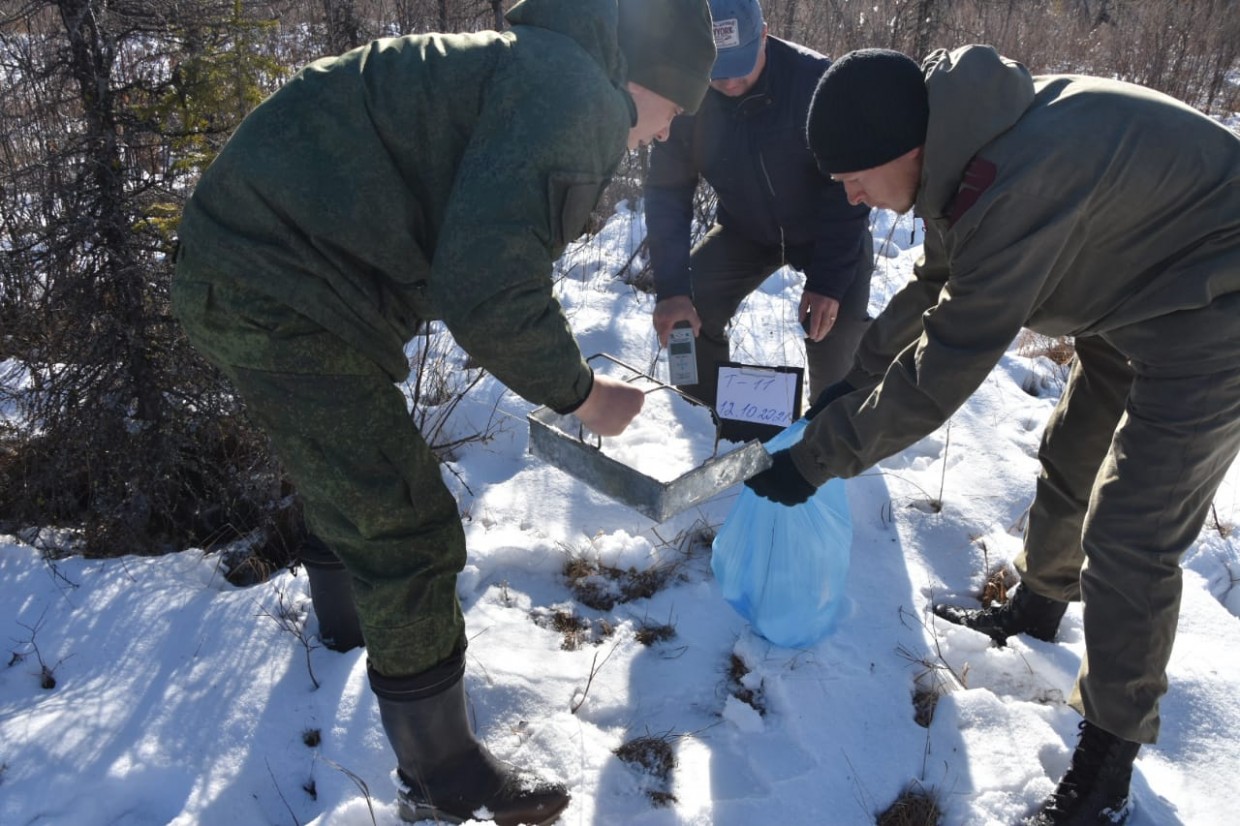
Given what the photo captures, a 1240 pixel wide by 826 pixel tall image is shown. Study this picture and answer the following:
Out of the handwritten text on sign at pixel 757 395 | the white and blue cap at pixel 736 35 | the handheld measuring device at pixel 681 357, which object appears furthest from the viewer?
the handheld measuring device at pixel 681 357

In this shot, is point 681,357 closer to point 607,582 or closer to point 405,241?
point 607,582

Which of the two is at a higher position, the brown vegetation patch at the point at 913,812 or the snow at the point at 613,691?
the snow at the point at 613,691

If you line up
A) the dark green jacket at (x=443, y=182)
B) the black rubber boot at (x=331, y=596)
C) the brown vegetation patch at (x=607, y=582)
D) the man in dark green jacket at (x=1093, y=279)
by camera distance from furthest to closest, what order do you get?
the brown vegetation patch at (x=607, y=582)
the black rubber boot at (x=331, y=596)
the man in dark green jacket at (x=1093, y=279)
the dark green jacket at (x=443, y=182)

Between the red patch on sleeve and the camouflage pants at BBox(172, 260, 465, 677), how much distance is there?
1190 millimetres

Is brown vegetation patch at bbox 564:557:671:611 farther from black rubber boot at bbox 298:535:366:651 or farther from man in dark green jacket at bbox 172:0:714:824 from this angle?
man in dark green jacket at bbox 172:0:714:824

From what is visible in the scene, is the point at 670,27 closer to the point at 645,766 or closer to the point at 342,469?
the point at 342,469

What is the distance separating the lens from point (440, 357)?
3826mm

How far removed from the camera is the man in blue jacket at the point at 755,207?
116 inches

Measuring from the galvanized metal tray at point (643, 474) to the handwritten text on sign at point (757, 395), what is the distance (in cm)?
83

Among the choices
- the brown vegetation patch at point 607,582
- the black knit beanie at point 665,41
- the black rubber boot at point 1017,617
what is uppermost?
the black knit beanie at point 665,41

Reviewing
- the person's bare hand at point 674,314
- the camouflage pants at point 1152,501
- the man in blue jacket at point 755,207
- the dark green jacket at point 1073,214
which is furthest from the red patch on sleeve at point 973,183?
the person's bare hand at point 674,314

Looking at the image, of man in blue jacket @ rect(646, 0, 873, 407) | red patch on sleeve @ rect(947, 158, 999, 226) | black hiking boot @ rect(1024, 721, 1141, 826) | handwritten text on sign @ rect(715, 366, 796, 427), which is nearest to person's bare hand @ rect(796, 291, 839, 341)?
man in blue jacket @ rect(646, 0, 873, 407)

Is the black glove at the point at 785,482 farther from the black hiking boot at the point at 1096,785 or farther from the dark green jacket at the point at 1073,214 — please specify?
the black hiking boot at the point at 1096,785

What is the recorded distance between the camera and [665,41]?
5.25ft
